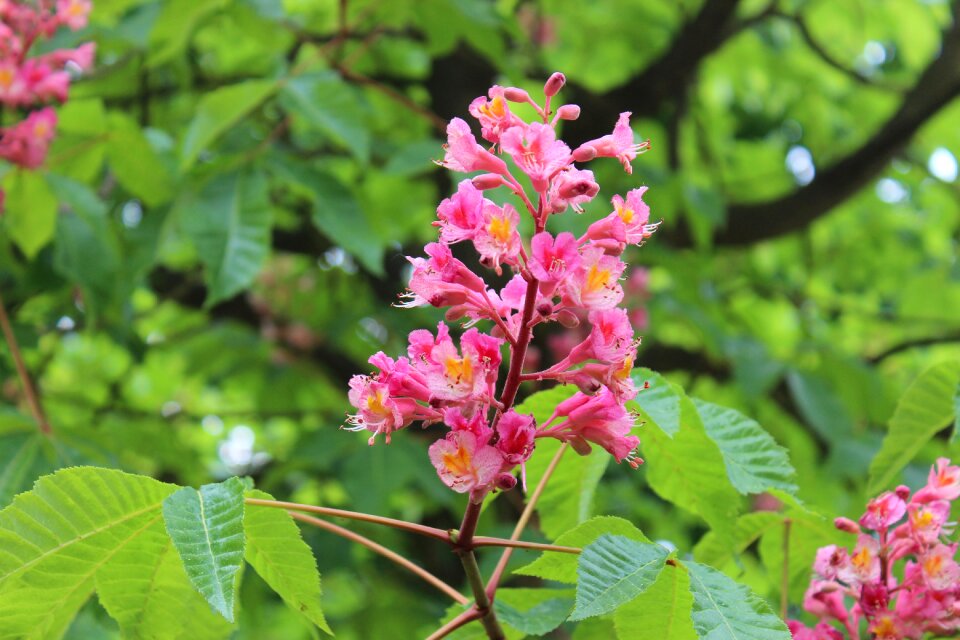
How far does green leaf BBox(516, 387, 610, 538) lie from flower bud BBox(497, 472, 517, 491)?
40 cm

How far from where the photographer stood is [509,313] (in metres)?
1.27

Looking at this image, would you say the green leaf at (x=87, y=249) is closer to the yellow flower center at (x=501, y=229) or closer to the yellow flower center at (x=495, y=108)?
the yellow flower center at (x=495, y=108)

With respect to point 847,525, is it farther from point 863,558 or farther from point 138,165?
point 138,165

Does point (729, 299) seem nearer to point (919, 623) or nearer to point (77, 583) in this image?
point (919, 623)

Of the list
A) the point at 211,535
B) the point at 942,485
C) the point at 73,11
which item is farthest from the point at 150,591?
the point at 73,11

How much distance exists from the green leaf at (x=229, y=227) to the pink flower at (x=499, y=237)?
1405 millimetres

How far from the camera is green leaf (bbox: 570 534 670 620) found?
1068mm

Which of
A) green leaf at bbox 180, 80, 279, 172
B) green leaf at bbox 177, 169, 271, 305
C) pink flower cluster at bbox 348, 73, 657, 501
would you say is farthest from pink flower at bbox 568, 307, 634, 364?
green leaf at bbox 180, 80, 279, 172

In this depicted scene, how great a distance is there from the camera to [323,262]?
430 centimetres

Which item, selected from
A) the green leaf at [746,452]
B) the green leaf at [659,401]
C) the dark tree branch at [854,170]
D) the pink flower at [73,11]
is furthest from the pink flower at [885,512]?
the dark tree branch at [854,170]

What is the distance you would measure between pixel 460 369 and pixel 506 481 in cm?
14

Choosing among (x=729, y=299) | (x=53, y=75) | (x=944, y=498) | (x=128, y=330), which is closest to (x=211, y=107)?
(x=53, y=75)

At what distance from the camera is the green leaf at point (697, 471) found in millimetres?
1480

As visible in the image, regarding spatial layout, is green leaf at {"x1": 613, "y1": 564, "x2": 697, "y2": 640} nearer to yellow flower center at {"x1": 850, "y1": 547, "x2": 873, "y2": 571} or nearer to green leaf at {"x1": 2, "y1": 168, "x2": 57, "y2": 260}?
yellow flower center at {"x1": 850, "y1": 547, "x2": 873, "y2": 571}
